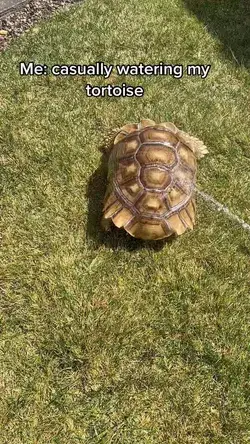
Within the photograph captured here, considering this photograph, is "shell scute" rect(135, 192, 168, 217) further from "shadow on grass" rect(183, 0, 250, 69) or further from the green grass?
"shadow on grass" rect(183, 0, 250, 69)

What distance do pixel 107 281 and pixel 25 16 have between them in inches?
160

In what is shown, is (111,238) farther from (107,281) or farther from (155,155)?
(155,155)

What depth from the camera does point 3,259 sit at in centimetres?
473

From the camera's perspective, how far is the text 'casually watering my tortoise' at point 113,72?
20.0 feet

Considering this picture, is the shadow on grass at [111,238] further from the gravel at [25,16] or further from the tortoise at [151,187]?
the gravel at [25,16]

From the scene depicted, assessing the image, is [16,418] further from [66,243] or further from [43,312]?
[66,243]

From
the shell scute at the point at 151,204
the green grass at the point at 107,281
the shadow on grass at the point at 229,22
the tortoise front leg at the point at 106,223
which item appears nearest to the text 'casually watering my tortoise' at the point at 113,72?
the green grass at the point at 107,281

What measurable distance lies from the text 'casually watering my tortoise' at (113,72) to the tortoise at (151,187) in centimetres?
142

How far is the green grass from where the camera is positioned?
161 inches

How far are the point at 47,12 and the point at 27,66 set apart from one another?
47.4 inches

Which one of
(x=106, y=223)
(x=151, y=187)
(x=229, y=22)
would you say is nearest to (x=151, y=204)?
(x=151, y=187)

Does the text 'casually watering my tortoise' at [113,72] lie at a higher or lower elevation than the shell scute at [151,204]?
higher

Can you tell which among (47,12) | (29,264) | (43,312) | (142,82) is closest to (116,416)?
(43,312)

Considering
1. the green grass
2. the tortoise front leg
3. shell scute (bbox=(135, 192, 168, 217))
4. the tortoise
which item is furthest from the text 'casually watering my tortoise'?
shell scute (bbox=(135, 192, 168, 217))
